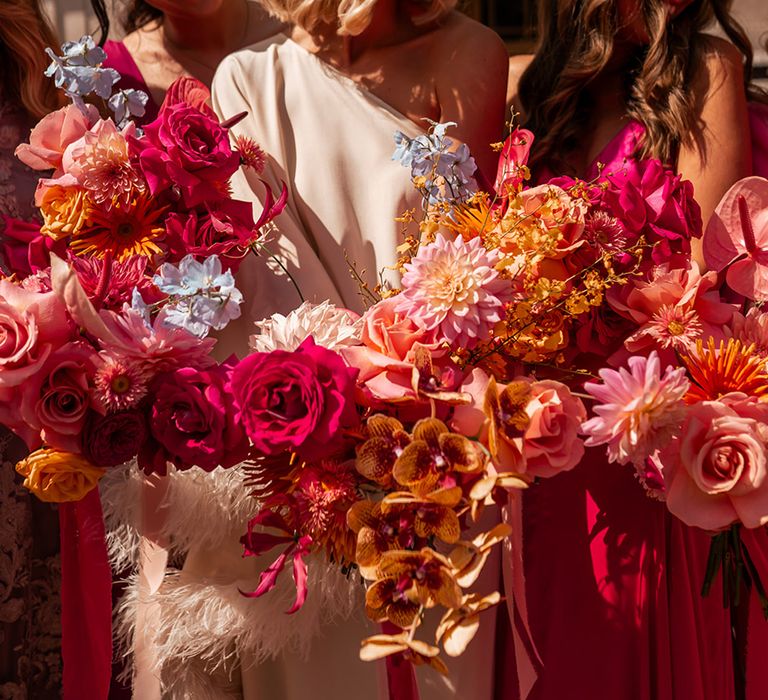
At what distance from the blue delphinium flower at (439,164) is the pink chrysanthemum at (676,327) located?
1.08 feet

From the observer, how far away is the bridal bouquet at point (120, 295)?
4.61 feet

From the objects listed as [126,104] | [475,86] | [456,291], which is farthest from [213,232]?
[475,86]

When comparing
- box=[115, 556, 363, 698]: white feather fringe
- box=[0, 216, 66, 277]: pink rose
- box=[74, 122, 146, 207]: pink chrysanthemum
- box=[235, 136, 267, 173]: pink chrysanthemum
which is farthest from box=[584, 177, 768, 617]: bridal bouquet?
box=[0, 216, 66, 277]: pink rose

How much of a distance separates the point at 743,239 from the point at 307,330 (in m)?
0.66

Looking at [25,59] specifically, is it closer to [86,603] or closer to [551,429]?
[86,603]

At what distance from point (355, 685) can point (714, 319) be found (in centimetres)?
77

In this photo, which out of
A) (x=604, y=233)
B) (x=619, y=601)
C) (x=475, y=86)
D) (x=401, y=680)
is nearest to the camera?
(x=401, y=680)

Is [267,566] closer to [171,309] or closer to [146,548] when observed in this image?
[146,548]

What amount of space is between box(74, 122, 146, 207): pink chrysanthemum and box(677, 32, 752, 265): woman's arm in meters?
0.94

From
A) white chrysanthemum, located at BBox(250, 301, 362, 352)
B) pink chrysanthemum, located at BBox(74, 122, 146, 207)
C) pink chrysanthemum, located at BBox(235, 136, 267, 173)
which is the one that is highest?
pink chrysanthemum, located at BBox(74, 122, 146, 207)

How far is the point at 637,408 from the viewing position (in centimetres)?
132

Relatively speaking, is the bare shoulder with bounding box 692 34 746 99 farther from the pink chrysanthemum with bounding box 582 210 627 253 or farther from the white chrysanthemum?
the white chrysanthemum

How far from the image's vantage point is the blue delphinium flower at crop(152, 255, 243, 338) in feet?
4.67

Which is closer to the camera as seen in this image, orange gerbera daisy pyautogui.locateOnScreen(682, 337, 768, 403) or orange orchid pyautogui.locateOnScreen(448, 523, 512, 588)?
orange orchid pyautogui.locateOnScreen(448, 523, 512, 588)
